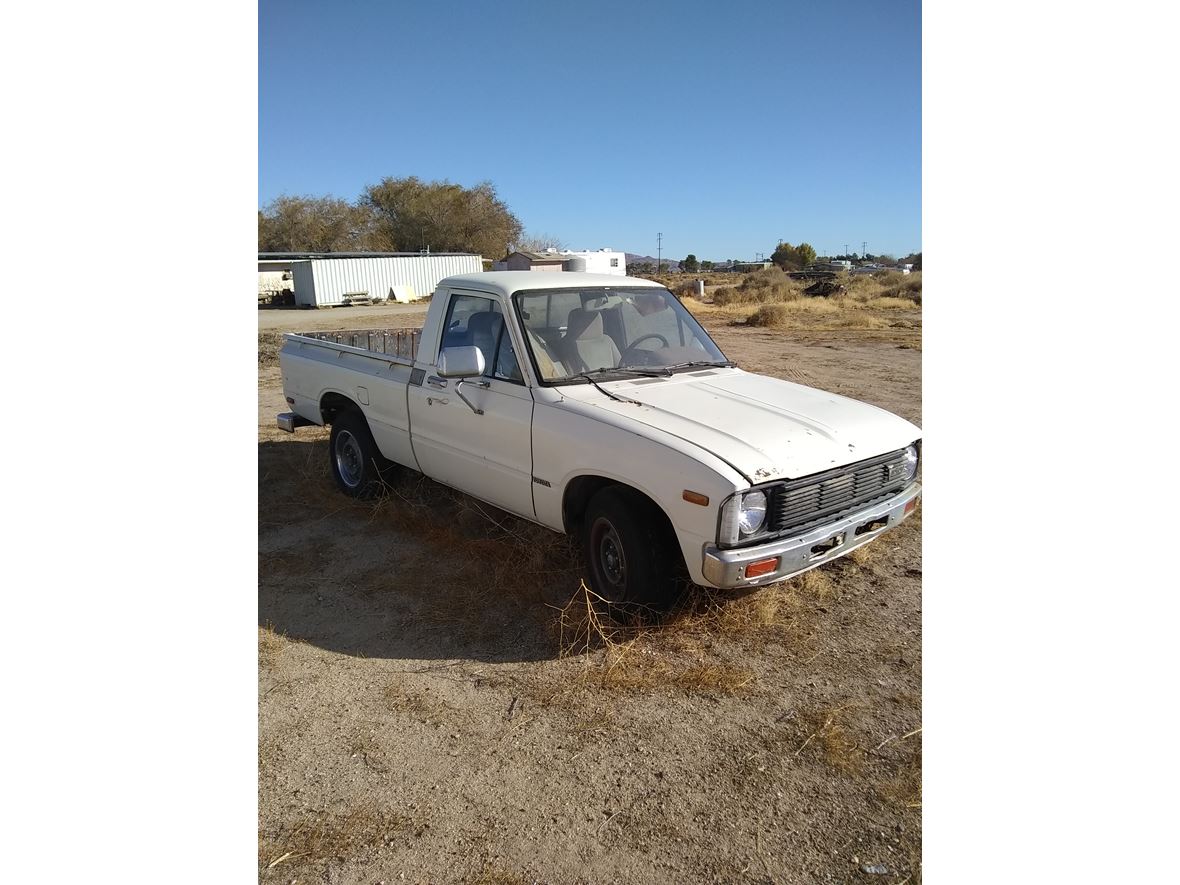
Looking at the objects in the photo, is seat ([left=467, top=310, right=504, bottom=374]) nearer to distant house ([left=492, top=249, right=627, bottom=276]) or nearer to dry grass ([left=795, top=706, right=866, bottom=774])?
dry grass ([left=795, top=706, right=866, bottom=774])

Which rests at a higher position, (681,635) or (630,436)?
(630,436)

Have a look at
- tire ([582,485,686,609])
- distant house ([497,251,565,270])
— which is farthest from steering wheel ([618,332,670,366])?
distant house ([497,251,565,270])

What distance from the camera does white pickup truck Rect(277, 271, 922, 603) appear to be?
3.40m

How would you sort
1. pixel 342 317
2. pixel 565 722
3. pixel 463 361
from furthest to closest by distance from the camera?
pixel 342 317
pixel 463 361
pixel 565 722

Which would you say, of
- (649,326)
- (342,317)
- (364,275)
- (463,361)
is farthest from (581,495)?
(364,275)

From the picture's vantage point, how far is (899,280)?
43250mm

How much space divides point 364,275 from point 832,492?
107 feet

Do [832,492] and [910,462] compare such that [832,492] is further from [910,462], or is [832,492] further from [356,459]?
[356,459]

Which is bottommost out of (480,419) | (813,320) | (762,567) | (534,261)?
(762,567)

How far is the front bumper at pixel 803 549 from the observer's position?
329 cm

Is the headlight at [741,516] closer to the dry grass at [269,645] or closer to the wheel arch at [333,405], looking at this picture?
the dry grass at [269,645]

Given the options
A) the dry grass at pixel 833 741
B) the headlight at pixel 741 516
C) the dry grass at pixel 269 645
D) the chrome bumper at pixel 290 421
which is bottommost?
the dry grass at pixel 833 741

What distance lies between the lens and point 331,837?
2551mm

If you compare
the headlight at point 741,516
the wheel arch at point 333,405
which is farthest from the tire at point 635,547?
the wheel arch at point 333,405
